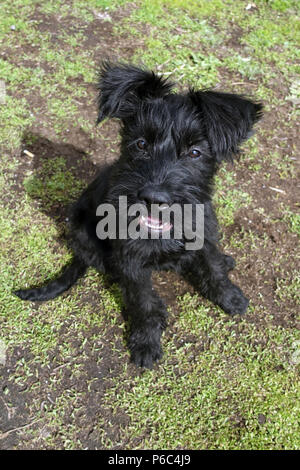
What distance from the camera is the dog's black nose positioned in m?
2.67

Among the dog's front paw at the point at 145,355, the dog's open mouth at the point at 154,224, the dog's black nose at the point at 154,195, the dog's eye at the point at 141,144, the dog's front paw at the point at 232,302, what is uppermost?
the dog's eye at the point at 141,144

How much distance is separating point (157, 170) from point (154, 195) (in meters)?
0.24

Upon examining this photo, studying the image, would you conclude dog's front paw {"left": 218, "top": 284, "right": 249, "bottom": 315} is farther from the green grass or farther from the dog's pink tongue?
the dog's pink tongue

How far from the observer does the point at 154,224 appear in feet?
9.66

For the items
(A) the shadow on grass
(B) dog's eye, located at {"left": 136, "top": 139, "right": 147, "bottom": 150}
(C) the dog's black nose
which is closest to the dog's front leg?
(C) the dog's black nose

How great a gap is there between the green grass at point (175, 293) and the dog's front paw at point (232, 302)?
0.30 ft

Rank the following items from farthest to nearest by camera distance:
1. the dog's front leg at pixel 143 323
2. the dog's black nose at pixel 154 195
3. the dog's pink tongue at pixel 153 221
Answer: the dog's front leg at pixel 143 323
the dog's pink tongue at pixel 153 221
the dog's black nose at pixel 154 195

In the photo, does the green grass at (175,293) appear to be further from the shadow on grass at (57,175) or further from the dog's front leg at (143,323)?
the dog's front leg at (143,323)

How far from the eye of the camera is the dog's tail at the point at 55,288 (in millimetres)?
3811

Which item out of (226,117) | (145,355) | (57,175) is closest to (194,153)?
(226,117)

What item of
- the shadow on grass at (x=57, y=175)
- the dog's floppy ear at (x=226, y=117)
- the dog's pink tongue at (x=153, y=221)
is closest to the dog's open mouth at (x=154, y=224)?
the dog's pink tongue at (x=153, y=221)

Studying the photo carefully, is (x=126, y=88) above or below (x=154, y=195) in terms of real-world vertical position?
above

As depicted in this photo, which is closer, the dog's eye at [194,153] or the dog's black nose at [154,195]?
the dog's black nose at [154,195]

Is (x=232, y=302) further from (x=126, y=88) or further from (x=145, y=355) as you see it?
(x=126, y=88)
